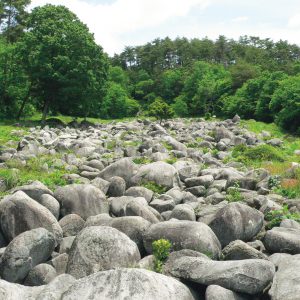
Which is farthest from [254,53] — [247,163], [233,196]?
[233,196]

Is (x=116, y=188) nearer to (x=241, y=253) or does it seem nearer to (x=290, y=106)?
(x=241, y=253)

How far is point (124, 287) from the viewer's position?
1017 cm

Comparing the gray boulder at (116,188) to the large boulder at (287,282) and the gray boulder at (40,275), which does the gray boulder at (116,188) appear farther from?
the large boulder at (287,282)

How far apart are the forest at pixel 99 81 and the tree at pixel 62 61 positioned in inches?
4.7

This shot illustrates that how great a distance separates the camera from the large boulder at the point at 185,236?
14062 mm

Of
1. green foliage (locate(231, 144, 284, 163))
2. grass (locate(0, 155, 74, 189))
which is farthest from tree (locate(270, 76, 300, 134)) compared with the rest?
grass (locate(0, 155, 74, 189))

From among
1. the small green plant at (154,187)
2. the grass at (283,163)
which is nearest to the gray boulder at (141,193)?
the small green plant at (154,187)

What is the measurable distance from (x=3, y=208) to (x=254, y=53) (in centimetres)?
11976

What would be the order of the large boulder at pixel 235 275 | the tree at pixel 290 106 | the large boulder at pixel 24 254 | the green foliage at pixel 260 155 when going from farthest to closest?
the tree at pixel 290 106 < the green foliage at pixel 260 155 < the large boulder at pixel 24 254 < the large boulder at pixel 235 275

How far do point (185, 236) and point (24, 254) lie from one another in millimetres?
4923

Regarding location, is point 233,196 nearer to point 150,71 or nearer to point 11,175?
point 11,175

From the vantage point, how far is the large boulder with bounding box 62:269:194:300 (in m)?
10.1

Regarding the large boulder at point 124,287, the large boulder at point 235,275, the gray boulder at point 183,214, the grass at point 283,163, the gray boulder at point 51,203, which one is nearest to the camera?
the large boulder at point 124,287

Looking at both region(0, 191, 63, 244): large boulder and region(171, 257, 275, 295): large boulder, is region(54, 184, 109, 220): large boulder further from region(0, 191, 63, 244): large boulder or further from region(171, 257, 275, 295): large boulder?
region(171, 257, 275, 295): large boulder
